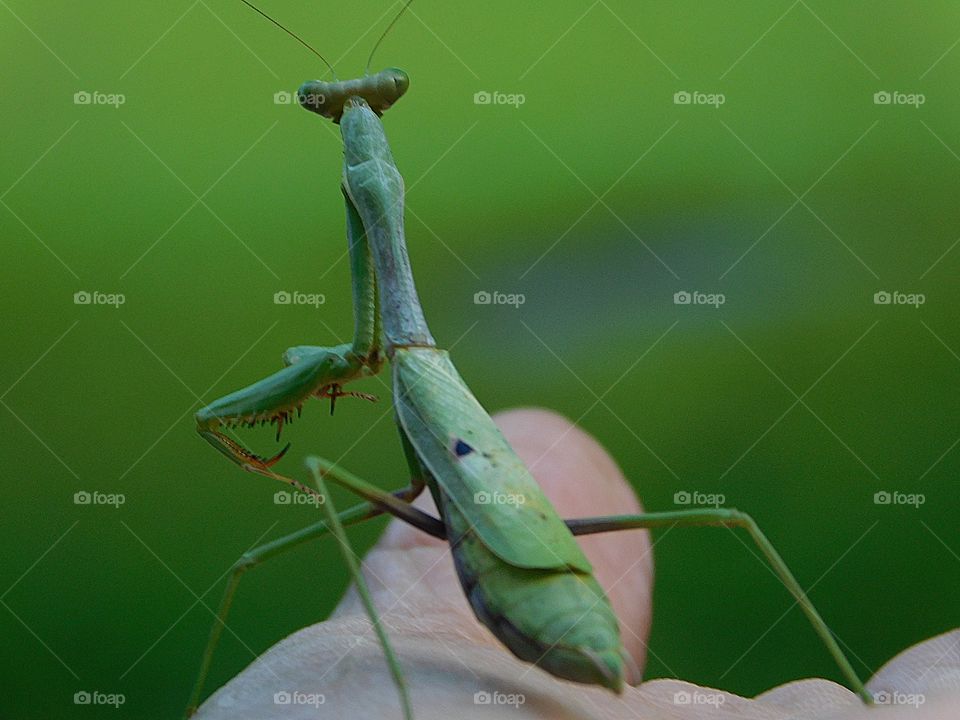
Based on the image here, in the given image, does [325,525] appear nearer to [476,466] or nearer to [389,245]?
[476,466]

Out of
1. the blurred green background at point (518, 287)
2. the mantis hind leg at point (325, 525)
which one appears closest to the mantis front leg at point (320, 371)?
the mantis hind leg at point (325, 525)

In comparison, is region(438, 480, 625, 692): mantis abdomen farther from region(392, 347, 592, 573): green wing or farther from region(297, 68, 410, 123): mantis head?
region(297, 68, 410, 123): mantis head

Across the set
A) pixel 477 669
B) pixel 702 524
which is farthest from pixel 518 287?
pixel 477 669

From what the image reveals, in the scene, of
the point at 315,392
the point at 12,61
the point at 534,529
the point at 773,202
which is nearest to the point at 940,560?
the point at 773,202

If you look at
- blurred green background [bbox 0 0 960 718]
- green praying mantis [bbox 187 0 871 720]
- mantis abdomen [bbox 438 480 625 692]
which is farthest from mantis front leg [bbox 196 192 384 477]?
blurred green background [bbox 0 0 960 718]

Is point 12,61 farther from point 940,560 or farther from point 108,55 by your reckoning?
point 940,560

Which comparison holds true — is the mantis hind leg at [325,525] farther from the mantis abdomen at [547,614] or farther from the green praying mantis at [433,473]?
the mantis abdomen at [547,614]
